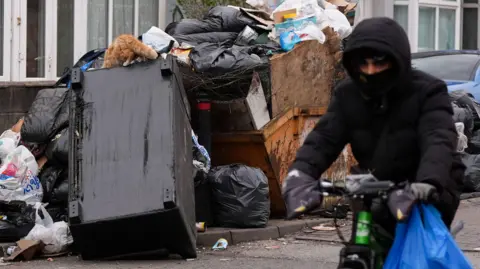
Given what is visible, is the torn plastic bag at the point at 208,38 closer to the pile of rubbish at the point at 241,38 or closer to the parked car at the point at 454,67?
the pile of rubbish at the point at 241,38

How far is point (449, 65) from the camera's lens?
48.2ft

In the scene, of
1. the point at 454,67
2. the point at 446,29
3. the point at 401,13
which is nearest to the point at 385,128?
the point at 454,67

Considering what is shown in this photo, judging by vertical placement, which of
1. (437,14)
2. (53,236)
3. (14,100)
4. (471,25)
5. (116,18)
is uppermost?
(437,14)

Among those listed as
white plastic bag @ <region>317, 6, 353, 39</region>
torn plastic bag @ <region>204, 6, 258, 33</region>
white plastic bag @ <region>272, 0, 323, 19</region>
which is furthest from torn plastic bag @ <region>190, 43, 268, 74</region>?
white plastic bag @ <region>317, 6, 353, 39</region>

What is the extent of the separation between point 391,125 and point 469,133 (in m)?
8.49

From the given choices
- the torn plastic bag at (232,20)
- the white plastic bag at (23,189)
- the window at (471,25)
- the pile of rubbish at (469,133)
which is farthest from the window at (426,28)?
the white plastic bag at (23,189)

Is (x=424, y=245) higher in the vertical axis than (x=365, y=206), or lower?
lower

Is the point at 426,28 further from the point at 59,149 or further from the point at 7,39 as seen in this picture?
the point at 59,149

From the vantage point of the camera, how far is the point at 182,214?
312 inches

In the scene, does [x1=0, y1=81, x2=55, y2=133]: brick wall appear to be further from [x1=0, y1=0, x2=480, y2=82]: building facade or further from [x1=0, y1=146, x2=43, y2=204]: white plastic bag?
[x1=0, y1=146, x2=43, y2=204]: white plastic bag

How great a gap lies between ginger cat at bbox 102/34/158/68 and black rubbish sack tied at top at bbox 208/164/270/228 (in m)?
1.56

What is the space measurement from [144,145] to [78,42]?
4.57m

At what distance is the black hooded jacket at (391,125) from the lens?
155 inches

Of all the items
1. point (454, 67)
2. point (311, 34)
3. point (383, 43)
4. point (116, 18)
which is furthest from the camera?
point (454, 67)
